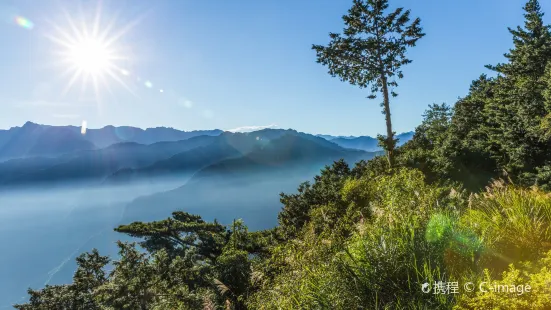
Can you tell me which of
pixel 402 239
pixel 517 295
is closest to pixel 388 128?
pixel 402 239

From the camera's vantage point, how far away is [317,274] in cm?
521

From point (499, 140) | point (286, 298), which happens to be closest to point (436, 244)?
point (286, 298)

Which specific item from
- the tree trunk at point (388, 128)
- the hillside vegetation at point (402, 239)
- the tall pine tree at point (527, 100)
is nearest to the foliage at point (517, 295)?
the hillside vegetation at point (402, 239)

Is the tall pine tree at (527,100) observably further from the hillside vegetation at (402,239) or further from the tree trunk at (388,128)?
the tree trunk at (388,128)

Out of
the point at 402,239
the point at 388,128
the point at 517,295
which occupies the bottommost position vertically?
the point at 517,295

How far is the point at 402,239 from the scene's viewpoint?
188 inches

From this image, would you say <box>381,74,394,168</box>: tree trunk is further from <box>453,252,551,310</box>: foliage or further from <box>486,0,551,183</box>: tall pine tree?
<box>453,252,551,310</box>: foliage

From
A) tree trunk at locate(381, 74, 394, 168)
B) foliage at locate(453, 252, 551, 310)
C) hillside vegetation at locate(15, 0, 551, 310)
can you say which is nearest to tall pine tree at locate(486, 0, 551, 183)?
hillside vegetation at locate(15, 0, 551, 310)

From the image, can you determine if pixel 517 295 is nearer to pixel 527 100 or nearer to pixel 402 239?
pixel 402 239

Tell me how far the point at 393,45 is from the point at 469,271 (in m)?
21.9

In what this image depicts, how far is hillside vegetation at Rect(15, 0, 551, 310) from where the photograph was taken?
4.38 meters

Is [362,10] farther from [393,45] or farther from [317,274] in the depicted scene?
[317,274]

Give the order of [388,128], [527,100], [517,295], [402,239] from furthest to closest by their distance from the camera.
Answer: [527,100]
[388,128]
[402,239]
[517,295]

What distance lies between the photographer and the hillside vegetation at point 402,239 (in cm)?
438
